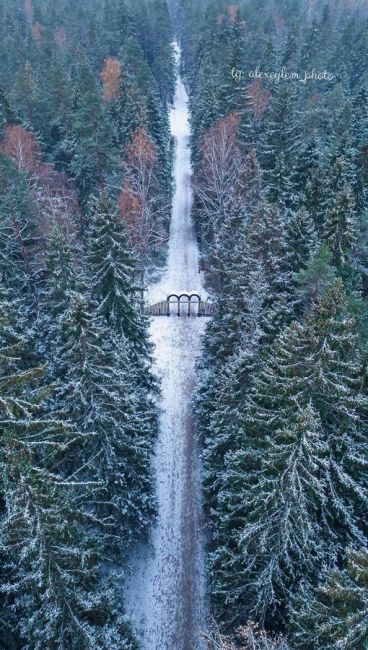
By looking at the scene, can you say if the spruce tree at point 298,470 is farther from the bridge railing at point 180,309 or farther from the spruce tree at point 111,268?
the bridge railing at point 180,309

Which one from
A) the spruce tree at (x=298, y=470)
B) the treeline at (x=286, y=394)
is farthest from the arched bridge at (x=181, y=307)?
the spruce tree at (x=298, y=470)

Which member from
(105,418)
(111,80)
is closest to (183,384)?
(105,418)

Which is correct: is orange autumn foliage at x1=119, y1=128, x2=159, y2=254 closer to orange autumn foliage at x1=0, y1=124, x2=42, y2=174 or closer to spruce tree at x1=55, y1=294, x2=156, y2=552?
orange autumn foliage at x1=0, y1=124, x2=42, y2=174

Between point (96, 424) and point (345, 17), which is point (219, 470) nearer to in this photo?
point (96, 424)

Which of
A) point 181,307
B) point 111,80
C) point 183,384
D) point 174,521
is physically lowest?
point 174,521

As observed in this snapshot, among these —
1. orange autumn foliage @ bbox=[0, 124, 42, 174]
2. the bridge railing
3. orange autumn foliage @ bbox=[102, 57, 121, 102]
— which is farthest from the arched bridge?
orange autumn foliage @ bbox=[102, 57, 121, 102]

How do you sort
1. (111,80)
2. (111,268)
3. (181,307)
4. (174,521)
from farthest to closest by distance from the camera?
(111,80) < (181,307) < (174,521) < (111,268)

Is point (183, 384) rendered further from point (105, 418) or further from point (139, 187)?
point (139, 187)
